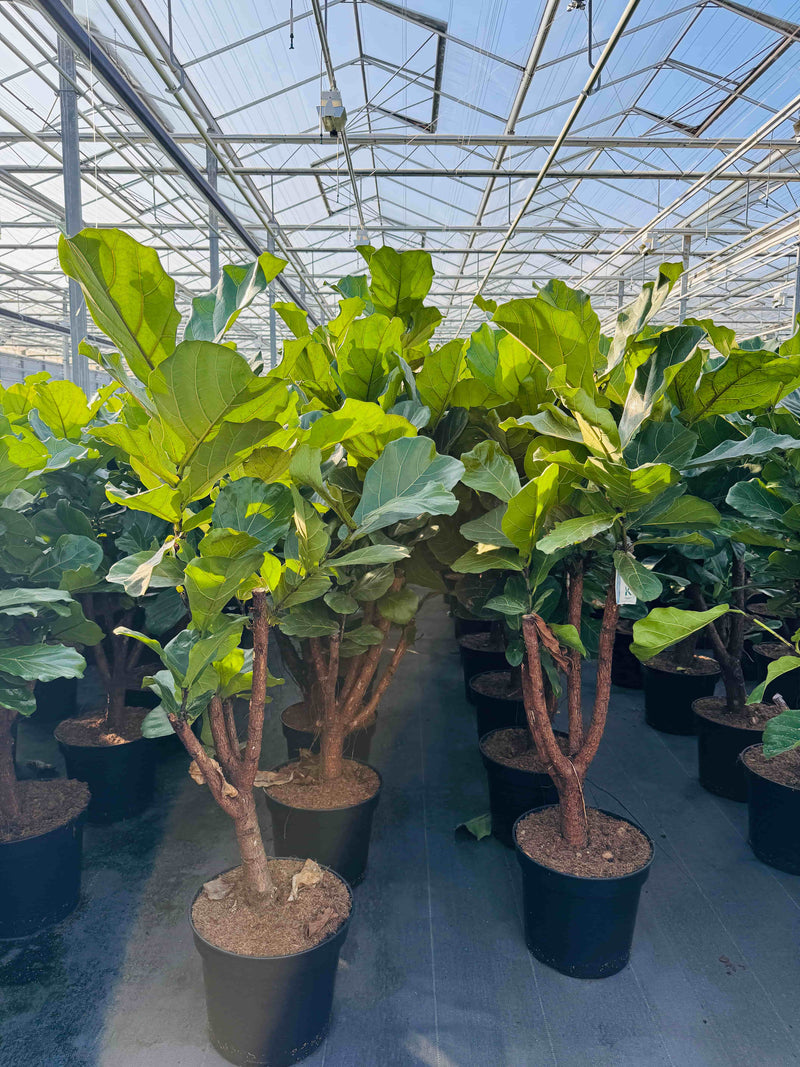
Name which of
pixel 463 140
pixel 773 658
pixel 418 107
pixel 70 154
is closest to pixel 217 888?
pixel 773 658

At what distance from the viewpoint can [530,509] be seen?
3.48 feet

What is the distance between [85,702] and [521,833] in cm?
213

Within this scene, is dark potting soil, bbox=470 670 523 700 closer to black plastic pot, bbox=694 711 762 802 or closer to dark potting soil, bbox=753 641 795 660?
black plastic pot, bbox=694 711 762 802

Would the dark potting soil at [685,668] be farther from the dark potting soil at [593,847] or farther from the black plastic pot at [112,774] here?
the black plastic pot at [112,774]

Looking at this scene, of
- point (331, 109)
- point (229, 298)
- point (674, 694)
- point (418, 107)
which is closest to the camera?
point (229, 298)

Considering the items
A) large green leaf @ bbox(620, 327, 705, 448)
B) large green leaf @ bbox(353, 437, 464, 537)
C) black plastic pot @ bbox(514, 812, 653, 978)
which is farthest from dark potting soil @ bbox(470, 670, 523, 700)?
large green leaf @ bbox(353, 437, 464, 537)

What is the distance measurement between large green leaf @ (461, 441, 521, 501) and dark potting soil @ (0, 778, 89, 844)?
50.3 inches

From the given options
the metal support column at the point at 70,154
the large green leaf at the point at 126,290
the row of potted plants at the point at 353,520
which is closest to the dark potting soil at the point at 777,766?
the row of potted plants at the point at 353,520

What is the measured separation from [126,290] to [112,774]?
1.69m

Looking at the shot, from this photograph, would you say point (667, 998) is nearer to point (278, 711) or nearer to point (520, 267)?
point (278, 711)

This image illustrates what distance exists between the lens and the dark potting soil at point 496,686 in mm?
2363

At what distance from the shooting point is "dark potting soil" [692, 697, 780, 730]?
7.12 ft

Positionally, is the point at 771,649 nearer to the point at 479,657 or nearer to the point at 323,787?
the point at 479,657

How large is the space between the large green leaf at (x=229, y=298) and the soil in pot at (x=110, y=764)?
148cm
